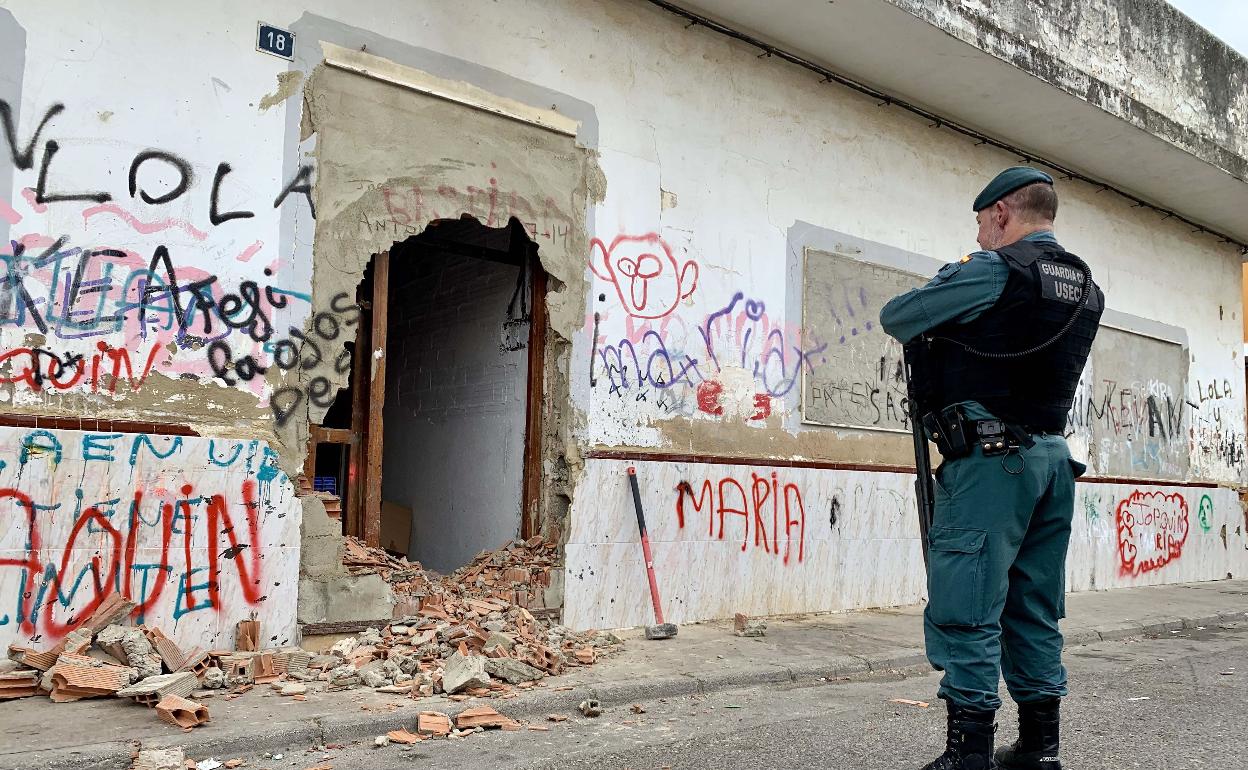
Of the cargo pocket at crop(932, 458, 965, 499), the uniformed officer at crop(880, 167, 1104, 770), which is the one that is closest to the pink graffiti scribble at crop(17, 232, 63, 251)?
the uniformed officer at crop(880, 167, 1104, 770)

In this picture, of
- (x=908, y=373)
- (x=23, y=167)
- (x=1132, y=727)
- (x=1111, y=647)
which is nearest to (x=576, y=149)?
(x=23, y=167)

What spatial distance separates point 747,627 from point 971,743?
386 centimetres

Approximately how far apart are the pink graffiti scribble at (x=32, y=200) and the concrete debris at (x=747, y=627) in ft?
16.2

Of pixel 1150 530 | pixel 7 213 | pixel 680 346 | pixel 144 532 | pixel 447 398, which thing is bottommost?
pixel 1150 530

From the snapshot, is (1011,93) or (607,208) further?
(1011,93)

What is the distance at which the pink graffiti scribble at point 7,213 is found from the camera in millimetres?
4754

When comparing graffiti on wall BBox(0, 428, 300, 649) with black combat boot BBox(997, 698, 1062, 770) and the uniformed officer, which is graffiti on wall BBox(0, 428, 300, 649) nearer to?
the uniformed officer

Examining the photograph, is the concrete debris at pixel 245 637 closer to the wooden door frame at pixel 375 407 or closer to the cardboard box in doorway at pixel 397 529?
the wooden door frame at pixel 375 407

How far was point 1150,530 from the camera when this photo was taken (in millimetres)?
11742

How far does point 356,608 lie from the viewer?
18.7 feet

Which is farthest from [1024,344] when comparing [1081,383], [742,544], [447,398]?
[1081,383]

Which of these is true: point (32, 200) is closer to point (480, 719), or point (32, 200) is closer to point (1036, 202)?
point (480, 719)

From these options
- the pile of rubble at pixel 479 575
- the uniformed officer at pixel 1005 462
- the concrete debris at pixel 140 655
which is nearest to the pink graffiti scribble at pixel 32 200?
the concrete debris at pixel 140 655

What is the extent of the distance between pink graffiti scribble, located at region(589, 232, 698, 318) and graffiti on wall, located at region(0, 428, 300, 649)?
8.82 feet
